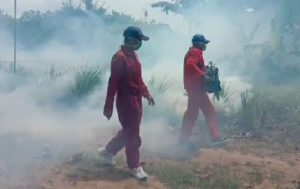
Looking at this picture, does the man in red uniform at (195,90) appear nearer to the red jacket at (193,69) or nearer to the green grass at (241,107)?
the red jacket at (193,69)

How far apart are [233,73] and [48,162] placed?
33.3 feet

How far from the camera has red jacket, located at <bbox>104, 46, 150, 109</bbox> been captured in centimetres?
491

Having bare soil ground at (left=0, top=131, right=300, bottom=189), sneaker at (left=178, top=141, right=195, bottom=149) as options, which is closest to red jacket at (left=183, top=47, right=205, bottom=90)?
sneaker at (left=178, top=141, right=195, bottom=149)

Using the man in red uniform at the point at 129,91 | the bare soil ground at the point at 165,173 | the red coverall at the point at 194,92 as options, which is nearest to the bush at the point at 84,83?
the bare soil ground at the point at 165,173

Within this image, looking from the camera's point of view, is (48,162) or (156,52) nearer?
(48,162)

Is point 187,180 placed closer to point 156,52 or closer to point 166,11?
point 156,52

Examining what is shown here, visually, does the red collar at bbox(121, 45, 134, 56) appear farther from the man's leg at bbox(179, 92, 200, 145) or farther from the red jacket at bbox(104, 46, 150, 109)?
the man's leg at bbox(179, 92, 200, 145)

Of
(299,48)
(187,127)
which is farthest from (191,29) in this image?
(187,127)

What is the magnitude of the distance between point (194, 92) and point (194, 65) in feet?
1.36

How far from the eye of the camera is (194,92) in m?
6.45

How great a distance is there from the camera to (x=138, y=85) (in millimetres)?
5102

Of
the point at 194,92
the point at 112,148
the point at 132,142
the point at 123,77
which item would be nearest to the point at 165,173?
the point at 132,142

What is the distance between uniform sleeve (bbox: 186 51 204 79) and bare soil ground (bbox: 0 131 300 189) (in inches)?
45.2

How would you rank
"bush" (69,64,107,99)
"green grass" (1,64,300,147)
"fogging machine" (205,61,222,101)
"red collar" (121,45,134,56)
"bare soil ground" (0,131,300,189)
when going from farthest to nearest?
"bush" (69,64,107,99) < "green grass" (1,64,300,147) < "fogging machine" (205,61,222,101) < "red collar" (121,45,134,56) < "bare soil ground" (0,131,300,189)
